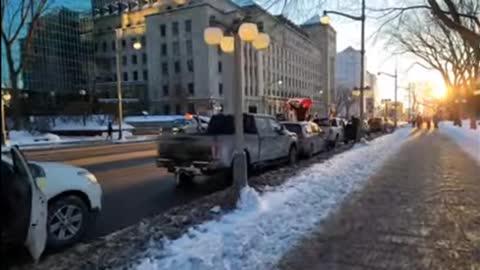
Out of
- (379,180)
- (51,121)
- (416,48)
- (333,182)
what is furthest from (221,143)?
(416,48)

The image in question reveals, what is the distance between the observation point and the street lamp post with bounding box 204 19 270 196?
8109 mm

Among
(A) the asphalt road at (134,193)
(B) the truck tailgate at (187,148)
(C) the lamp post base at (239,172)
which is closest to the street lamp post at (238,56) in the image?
(C) the lamp post base at (239,172)

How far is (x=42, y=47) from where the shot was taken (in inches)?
1896

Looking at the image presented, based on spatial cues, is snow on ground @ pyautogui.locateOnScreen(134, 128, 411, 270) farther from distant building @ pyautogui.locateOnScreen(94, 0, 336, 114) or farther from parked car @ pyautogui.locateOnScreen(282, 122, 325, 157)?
distant building @ pyautogui.locateOnScreen(94, 0, 336, 114)

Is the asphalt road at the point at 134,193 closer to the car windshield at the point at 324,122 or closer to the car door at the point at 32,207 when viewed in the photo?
the car door at the point at 32,207

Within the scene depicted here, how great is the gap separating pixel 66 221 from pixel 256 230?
2.51m

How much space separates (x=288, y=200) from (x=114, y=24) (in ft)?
334

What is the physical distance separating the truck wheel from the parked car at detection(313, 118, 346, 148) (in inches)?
435

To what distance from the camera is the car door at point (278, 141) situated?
1312 cm

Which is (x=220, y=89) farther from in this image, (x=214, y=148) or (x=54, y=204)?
(x=54, y=204)

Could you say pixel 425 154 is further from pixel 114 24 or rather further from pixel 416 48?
pixel 114 24

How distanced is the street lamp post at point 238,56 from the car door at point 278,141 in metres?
4.16

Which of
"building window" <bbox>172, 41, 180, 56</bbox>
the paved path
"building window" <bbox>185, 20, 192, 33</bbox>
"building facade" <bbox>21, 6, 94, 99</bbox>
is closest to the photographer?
the paved path

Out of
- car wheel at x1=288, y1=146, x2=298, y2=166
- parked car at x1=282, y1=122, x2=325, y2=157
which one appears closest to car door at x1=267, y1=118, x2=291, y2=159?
car wheel at x1=288, y1=146, x2=298, y2=166
